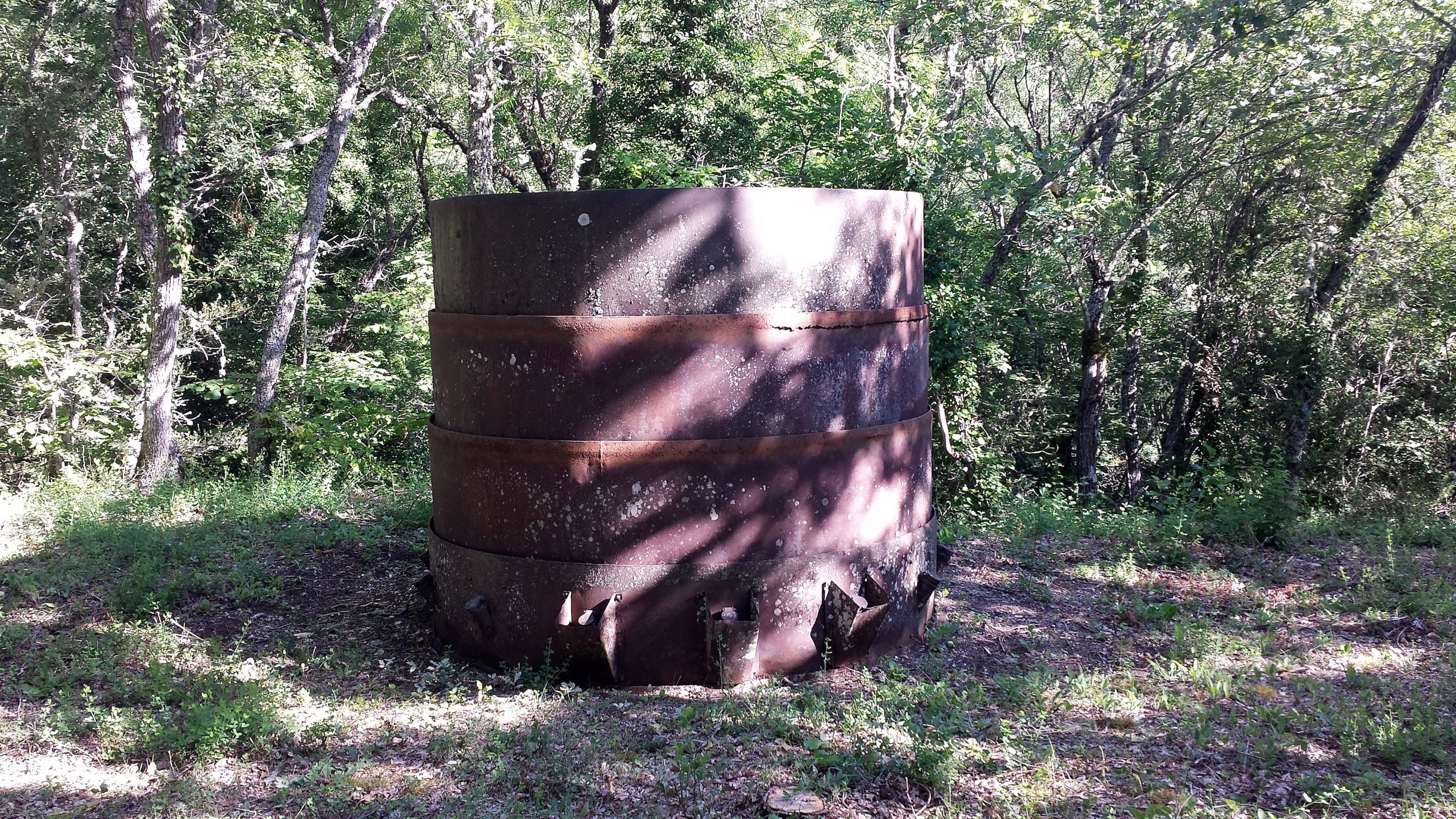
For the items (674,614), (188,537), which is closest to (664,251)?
(674,614)

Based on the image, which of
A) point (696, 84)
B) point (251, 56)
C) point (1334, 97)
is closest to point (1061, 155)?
point (1334, 97)

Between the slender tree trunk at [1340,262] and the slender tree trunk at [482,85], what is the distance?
10.7 m

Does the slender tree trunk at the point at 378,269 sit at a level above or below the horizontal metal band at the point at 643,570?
above

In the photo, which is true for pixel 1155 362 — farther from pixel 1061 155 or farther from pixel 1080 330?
pixel 1061 155

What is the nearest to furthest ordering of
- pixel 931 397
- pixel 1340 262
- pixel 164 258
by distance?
1. pixel 164 258
2. pixel 1340 262
3. pixel 931 397

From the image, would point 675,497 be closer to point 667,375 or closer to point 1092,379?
point 667,375

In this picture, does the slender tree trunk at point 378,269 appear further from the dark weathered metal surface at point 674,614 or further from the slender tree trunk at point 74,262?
the dark weathered metal surface at point 674,614

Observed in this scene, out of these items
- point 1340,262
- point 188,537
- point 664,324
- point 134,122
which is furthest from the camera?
point 1340,262

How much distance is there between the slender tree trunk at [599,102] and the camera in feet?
54.9

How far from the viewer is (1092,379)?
1359cm

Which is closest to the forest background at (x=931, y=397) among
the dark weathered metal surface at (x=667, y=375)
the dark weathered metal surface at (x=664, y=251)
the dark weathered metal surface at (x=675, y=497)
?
the dark weathered metal surface at (x=675, y=497)

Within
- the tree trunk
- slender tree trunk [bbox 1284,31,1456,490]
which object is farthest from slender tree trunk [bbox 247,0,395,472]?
slender tree trunk [bbox 1284,31,1456,490]

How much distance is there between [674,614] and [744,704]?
515 millimetres

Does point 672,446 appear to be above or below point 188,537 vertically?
above
